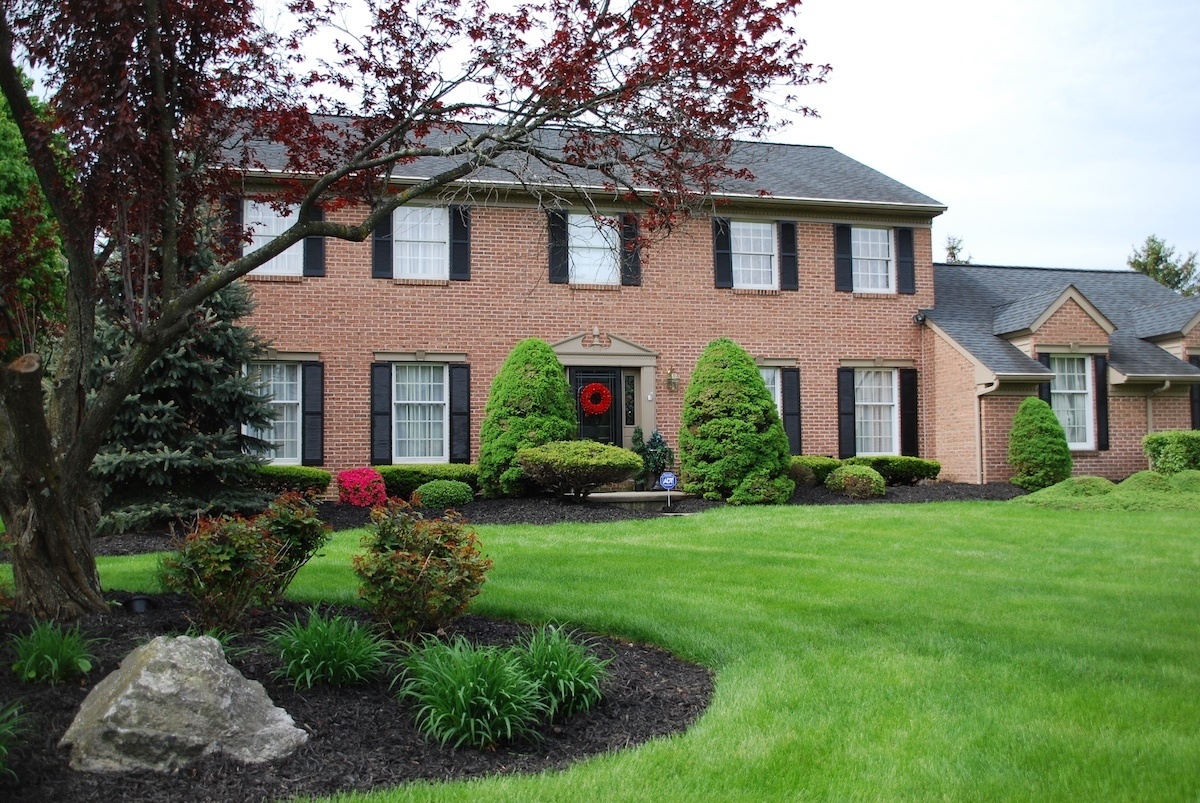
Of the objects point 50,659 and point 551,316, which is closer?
point 50,659

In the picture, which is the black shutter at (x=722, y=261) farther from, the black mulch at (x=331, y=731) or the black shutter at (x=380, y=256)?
the black mulch at (x=331, y=731)

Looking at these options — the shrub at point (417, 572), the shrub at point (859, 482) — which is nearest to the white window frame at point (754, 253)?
the shrub at point (859, 482)

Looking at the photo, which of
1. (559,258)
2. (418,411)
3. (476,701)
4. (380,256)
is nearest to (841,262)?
(559,258)

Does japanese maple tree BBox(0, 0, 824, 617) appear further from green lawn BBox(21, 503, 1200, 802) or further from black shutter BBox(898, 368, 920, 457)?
black shutter BBox(898, 368, 920, 457)

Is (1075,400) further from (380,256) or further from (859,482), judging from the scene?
(380,256)

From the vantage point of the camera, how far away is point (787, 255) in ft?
60.1

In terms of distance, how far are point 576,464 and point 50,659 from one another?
31.0ft

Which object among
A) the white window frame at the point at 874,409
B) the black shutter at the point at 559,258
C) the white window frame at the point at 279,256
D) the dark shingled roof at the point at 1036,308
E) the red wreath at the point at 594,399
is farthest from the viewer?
the white window frame at the point at 874,409

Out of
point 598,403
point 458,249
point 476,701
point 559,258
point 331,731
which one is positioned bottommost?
point 331,731

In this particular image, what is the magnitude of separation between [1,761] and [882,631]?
4869 millimetres

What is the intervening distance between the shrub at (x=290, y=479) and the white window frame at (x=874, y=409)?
9.94m

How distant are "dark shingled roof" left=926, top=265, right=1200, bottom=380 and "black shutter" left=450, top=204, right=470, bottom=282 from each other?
9167 mm

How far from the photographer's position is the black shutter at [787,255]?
18328mm

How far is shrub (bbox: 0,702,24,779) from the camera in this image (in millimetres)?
3562
